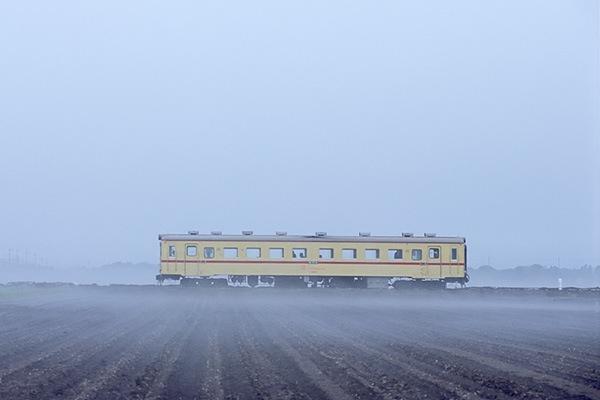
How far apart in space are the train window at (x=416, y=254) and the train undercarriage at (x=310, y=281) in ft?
4.69

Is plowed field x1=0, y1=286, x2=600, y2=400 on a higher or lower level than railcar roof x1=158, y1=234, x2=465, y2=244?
lower

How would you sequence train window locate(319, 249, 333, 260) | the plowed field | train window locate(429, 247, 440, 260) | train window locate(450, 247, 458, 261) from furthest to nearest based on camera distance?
train window locate(450, 247, 458, 261) < train window locate(429, 247, 440, 260) < train window locate(319, 249, 333, 260) < the plowed field

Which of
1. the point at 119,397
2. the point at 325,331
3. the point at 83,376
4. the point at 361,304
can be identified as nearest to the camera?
the point at 119,397

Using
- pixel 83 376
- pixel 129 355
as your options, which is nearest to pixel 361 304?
pixel 129 355

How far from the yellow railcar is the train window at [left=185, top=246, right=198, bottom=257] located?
48mm

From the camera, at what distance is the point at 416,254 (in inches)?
2125

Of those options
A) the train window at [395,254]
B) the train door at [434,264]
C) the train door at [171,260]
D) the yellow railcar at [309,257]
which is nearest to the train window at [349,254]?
the yellow railcar at [309,257]

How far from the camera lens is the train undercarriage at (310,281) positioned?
2137 inches

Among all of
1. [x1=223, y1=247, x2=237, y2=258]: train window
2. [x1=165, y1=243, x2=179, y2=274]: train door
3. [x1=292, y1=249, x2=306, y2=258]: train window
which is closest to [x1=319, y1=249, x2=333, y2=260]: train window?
[x1=292, y1=249, x2=306, y2=258]: train window

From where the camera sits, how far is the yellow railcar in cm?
5375

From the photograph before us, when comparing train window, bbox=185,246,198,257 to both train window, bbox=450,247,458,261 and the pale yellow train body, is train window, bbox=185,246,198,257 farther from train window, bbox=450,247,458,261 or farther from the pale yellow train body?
train window, bbox=450,247,458,261

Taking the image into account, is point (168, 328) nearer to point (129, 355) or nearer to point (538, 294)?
point (129, 355)

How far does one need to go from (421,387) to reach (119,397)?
4.88 m

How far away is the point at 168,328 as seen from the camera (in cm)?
2836
